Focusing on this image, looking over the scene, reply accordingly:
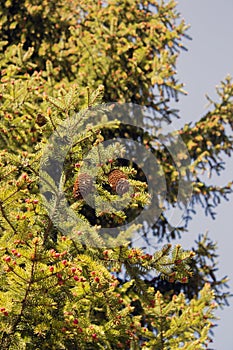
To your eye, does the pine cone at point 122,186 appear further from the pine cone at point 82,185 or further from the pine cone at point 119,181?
the pine cone at point 82,185

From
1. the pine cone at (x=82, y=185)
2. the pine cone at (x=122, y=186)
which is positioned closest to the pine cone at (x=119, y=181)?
the pine cone at (x=122, y=186)

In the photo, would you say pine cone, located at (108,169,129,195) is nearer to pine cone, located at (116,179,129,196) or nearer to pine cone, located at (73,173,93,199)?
pine cone, located at (116,179,129,196)

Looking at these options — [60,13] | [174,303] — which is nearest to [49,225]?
[174,303]

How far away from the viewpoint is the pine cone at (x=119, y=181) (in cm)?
340

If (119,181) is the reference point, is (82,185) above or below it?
below

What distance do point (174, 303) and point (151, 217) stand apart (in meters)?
3.30

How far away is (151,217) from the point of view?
793 centimetres

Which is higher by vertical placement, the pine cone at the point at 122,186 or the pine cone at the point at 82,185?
the pine cone at the point at 122,186

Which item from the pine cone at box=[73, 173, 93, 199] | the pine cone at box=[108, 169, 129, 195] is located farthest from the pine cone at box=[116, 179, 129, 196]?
the pine cone at box=[73, 173, 93, 199]

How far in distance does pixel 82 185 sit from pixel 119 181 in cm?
27

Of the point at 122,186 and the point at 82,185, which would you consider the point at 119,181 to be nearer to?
the point at 122,186

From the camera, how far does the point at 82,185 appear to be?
10.8ft

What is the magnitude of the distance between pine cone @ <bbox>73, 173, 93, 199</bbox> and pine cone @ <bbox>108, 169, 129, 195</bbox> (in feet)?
0.54

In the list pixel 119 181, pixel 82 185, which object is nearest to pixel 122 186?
pixel 119 181
